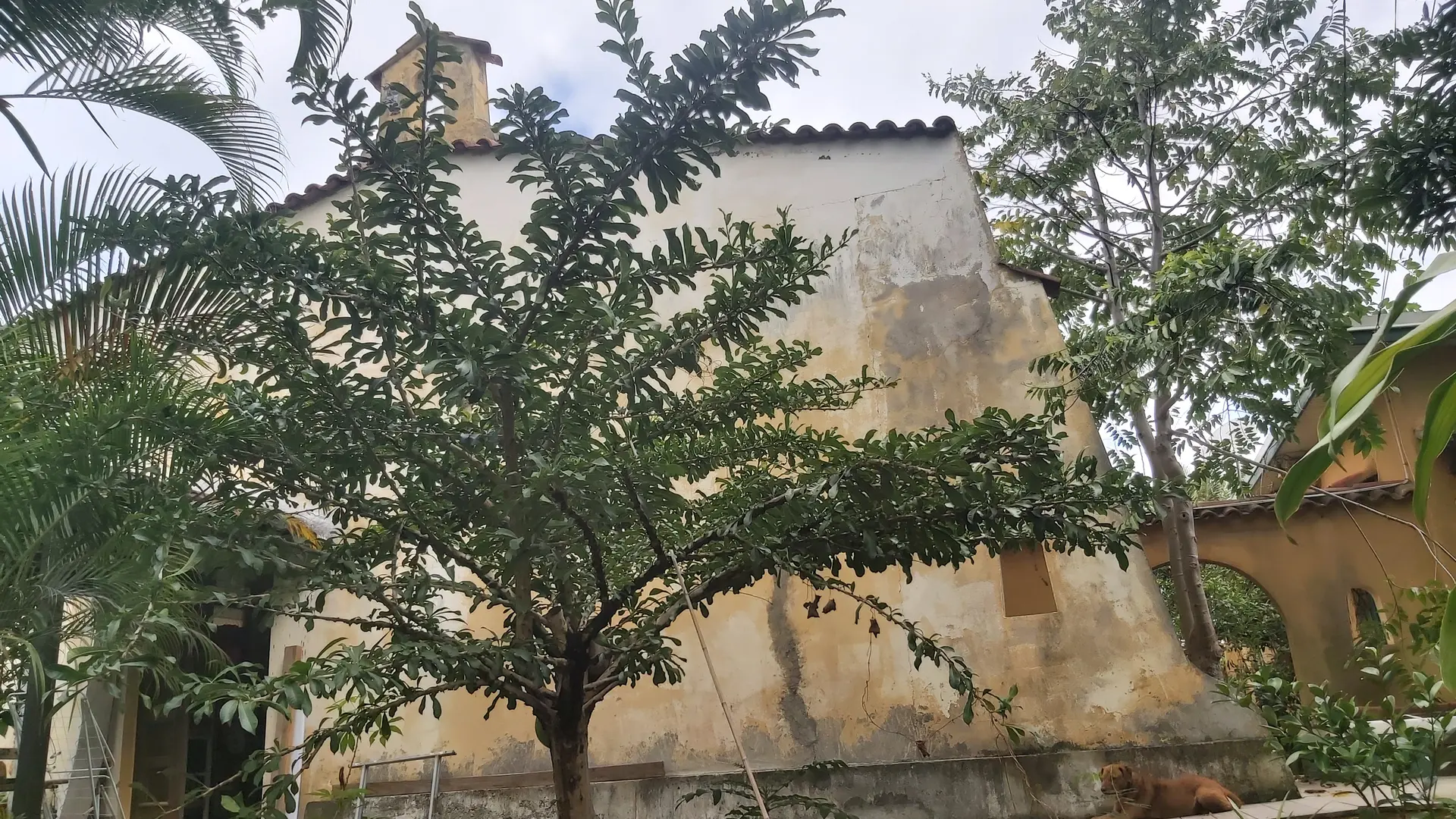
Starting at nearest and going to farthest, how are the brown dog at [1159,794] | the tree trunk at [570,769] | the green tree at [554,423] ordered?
the green tree at [554,423], the tree trunk at [570,769], the brown dog at [1159,794]

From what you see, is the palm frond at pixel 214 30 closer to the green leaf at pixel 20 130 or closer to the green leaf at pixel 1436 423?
the green leaf at pixel 20 130

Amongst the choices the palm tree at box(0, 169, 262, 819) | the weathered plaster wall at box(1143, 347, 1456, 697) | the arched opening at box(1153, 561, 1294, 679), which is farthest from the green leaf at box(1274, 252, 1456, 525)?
the arched opening at box(1153, 561, 1294, 679)

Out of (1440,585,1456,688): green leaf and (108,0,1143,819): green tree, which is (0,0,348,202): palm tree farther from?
(1440,585,1456,688): green leaf

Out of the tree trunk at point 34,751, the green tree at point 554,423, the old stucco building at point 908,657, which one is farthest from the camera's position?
the old stucco building at point 908,657

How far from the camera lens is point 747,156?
22.0ft

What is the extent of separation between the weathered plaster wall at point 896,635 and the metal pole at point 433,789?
0.17 metres

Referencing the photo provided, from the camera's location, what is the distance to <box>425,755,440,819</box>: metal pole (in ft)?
17.1

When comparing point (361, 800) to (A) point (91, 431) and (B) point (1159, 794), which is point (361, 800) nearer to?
(A) point (91, 431)

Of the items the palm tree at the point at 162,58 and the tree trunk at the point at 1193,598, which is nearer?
the palm tree at the point at 162,58

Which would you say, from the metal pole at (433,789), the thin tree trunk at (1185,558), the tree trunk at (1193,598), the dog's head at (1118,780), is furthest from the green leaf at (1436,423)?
the tree trunk at (1193,598)

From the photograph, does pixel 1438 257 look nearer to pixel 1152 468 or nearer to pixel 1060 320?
pixel 1152 468

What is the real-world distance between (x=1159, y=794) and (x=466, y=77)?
739 cm

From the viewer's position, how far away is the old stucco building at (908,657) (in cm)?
510

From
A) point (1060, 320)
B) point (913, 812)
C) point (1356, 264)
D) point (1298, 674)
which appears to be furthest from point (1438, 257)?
point (1298, 674)
